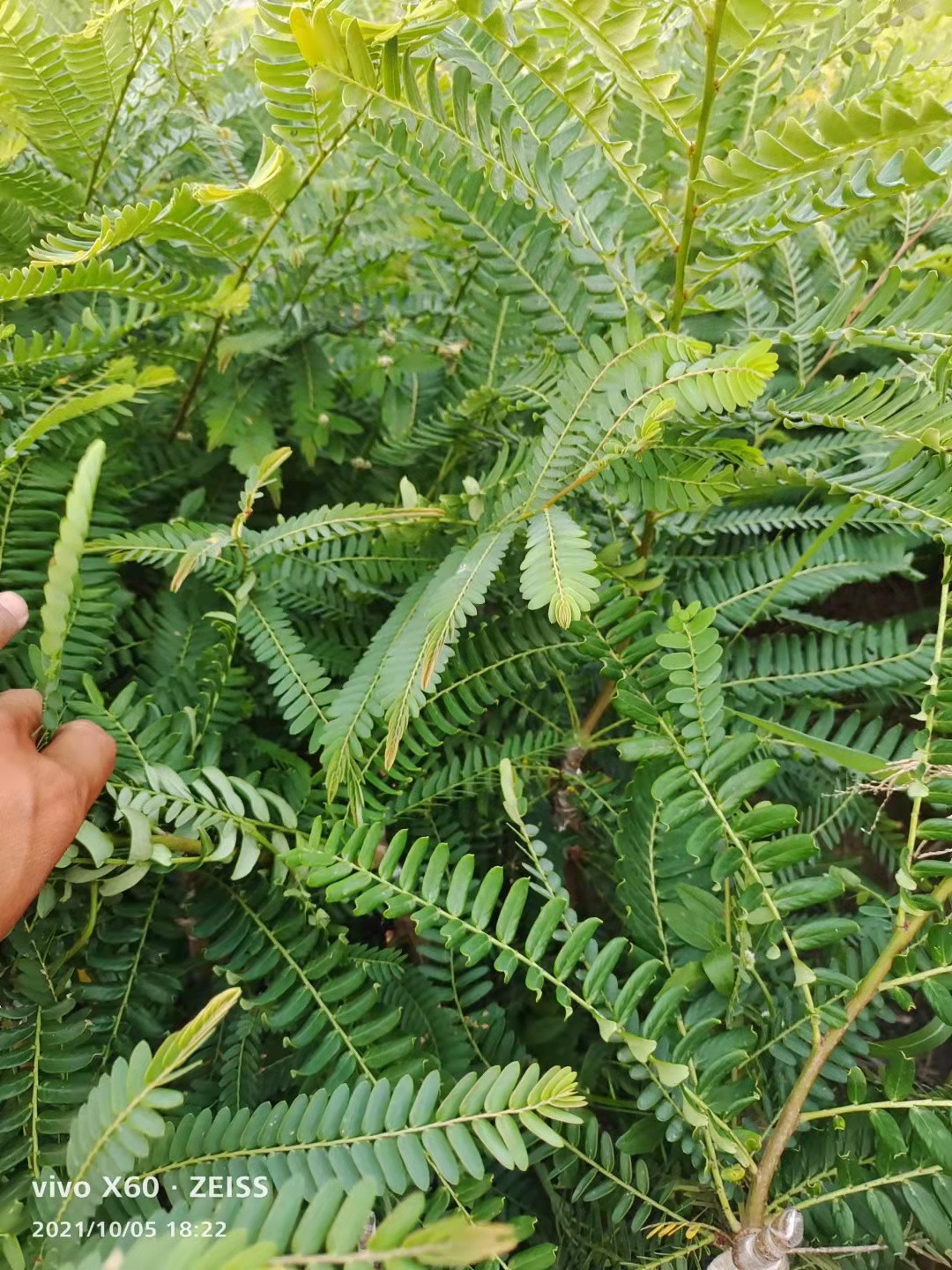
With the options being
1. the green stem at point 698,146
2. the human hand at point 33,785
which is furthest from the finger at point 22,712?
the green stem at point 698,146

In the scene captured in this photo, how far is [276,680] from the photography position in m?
0.63

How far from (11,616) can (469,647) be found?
33cm

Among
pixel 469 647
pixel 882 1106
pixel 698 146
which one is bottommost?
pixel 882 1106

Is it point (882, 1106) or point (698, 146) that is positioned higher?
point (698, 146)

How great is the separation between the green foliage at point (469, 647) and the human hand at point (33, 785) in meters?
0.03

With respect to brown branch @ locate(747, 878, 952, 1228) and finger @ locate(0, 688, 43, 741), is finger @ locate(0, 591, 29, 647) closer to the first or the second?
finger @ locate(0, 688, 43, 741)

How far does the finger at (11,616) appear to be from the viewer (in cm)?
51

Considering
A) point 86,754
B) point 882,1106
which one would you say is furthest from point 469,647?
point 882,1106

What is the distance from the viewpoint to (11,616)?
0.52 metres

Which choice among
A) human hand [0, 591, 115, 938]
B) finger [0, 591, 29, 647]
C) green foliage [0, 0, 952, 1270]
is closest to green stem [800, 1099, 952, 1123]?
green foliage [0, 0, 952, 1270]

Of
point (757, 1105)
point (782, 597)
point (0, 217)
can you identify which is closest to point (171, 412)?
point (0, 217)

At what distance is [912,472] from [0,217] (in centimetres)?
79

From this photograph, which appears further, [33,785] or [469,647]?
[469,647]

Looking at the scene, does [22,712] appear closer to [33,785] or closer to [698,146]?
[33,785]
